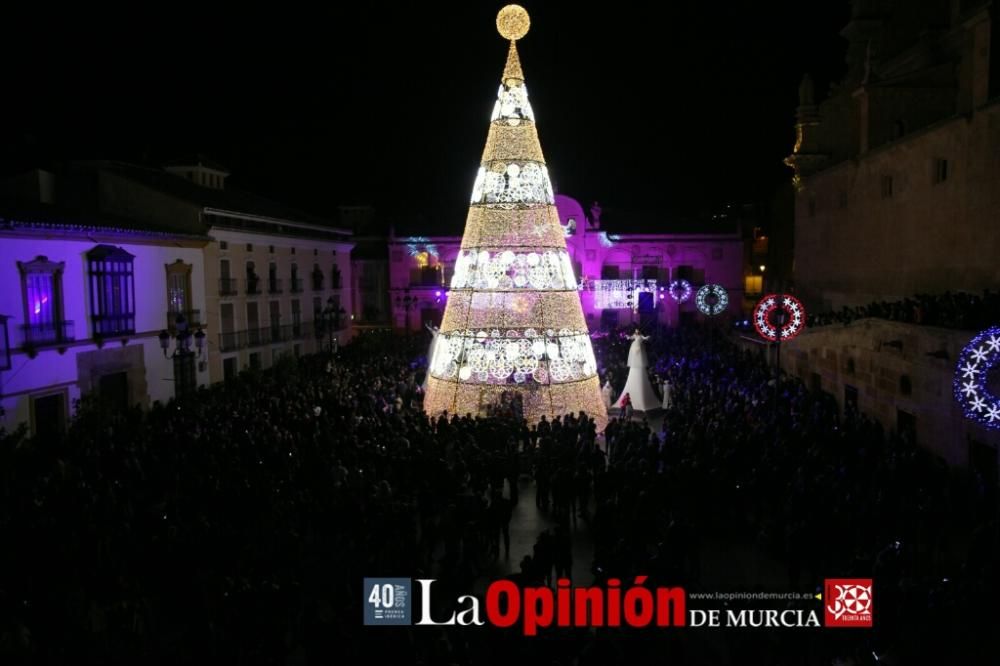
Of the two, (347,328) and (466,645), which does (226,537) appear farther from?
(347,328)

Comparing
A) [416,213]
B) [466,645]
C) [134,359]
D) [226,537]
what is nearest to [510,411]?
[226,537]

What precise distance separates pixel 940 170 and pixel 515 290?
13981mm

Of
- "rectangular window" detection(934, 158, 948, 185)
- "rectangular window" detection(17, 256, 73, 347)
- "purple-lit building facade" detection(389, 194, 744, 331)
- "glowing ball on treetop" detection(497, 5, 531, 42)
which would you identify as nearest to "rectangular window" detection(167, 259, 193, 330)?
"rectangular window" detection(17, 256, 73, 347)

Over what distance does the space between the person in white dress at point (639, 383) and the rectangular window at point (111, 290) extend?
A: 57.1ft

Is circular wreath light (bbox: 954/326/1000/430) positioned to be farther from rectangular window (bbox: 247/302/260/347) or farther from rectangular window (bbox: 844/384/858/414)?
rectangular window (bbox: 247/302/260/347)

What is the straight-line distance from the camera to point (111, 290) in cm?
2458

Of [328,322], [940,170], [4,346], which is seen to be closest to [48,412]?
[4,346]

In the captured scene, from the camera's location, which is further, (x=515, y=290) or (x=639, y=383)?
(x=639, y=383)

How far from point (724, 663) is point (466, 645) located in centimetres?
330

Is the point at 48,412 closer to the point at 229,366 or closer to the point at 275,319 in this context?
the point at 229,366

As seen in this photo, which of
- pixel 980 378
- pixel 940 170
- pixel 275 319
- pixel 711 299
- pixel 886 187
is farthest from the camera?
pixel 275 319

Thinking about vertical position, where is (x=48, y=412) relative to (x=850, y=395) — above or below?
below

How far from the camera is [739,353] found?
30.2 meters

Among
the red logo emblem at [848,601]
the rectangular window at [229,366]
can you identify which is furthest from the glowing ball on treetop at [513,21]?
the rectangular window at [229,366]
